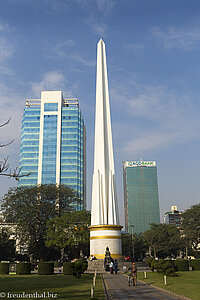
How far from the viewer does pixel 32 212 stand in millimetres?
60156

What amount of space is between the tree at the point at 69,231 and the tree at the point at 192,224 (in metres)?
29.9

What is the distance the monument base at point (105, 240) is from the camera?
42312mm

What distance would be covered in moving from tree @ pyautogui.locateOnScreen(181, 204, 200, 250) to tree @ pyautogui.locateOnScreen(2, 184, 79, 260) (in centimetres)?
3223

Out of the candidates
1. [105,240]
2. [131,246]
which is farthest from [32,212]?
[131,246]

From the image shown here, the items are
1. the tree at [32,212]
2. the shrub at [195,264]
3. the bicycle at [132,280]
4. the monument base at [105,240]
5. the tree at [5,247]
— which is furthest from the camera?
the tree at [5,247]

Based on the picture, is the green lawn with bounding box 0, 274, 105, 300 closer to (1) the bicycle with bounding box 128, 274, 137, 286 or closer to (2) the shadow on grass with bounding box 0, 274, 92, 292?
(2) the shadow on grass with bounding box 0, 274, 92, 292

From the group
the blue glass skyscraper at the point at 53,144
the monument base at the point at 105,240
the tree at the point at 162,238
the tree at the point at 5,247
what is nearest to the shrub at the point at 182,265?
the monument base at the point at 105,240

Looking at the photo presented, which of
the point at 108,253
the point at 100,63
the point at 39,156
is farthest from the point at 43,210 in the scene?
the point at 39,156

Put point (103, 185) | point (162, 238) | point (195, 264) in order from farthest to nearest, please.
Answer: point (162, 238)
point (103, 185)
point (195, 264)

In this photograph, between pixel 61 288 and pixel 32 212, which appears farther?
pixel 32 212

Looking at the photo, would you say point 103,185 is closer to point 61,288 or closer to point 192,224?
point 61,288

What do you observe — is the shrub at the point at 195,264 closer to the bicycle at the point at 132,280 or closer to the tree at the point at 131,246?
the bicycle at the point at 132,280

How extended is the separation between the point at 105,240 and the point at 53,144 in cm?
8649

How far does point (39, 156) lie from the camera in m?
124
